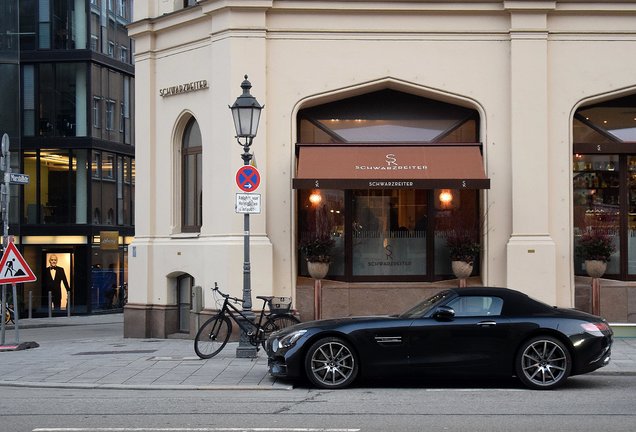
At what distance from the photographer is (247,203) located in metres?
16.4

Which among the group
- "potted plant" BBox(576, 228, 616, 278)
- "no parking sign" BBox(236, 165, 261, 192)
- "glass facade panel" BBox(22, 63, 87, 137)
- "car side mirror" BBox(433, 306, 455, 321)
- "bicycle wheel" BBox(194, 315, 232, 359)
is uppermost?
"glass facade panel" BBox(22, 63, 87, 137)

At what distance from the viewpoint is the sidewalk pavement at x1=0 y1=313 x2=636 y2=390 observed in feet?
44.1

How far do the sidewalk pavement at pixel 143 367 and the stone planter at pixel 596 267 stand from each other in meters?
1.32

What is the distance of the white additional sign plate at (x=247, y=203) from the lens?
16.3 m

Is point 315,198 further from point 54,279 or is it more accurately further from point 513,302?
point 54,279

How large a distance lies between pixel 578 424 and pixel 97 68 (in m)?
32.2

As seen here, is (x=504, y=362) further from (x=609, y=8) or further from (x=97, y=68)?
(x=97, y=68)

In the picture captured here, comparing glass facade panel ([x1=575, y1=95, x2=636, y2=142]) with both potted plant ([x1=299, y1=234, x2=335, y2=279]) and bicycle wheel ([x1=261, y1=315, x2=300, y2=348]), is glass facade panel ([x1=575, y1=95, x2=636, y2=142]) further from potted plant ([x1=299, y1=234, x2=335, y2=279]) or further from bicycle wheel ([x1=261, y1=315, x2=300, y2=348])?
bicycle wheel ([x1=261, y1=315, x2=300, y2=348])

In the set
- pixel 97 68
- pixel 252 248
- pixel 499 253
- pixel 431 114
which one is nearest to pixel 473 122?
pixel 431 114

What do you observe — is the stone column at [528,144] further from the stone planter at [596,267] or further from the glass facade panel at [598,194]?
the glass facade panel at [598,194]

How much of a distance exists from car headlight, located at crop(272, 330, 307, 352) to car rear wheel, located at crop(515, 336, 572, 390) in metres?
2.78

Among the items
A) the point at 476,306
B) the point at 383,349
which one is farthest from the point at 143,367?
the point at 476,306

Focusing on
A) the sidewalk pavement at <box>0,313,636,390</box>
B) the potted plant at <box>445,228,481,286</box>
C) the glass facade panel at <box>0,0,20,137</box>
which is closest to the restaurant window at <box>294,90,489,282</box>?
the potted plant at <box>445,228,481,286</box>

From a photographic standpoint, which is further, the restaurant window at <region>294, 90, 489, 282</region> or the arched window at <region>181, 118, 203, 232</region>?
the arched window at <region>181, 118, 203, 232</region>
